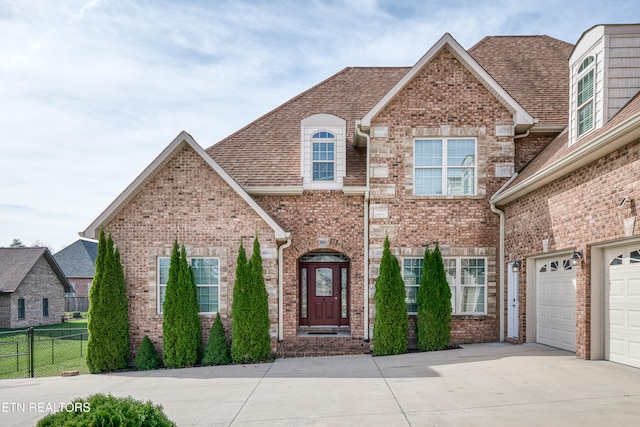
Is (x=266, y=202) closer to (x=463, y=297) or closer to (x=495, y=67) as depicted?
(x=463, y=297)

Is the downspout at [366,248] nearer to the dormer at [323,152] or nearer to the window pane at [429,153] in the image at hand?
the dormer at [323,152]

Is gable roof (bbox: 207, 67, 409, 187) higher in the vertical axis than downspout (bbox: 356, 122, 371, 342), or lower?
higher

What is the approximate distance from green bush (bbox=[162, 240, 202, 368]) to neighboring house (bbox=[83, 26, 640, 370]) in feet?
1.80

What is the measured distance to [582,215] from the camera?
368 inches

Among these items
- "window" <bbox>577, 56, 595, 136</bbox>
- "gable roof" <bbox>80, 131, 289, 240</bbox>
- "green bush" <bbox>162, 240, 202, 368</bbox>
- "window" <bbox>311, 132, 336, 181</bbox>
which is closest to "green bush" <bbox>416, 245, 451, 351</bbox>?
"window" <bbox>311, 132, 336, 181</bbox>

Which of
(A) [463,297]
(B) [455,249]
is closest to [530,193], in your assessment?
(B) [455,249]

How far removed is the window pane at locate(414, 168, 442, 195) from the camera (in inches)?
522

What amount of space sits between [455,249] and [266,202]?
5.57 m

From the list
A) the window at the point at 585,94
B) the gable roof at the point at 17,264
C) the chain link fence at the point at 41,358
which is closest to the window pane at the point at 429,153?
the window at the point at 585,94

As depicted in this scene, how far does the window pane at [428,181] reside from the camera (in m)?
13.2

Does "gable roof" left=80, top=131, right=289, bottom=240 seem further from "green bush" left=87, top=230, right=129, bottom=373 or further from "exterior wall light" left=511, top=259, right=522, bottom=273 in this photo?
"exterior wall light" left=511, top=259, right=522, bottom=273

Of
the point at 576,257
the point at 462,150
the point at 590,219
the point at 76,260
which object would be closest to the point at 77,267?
the point at 76,260

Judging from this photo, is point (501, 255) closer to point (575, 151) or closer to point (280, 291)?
point (575, 151)

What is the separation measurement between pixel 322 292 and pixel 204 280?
3.85 m
